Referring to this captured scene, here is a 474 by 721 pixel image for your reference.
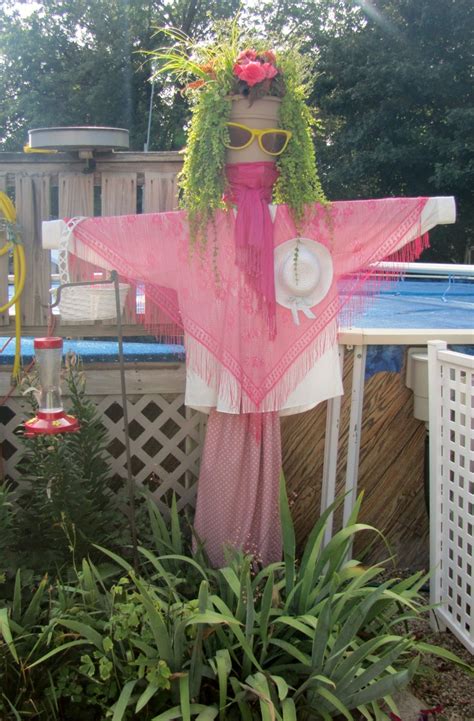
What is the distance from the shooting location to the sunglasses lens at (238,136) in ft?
8.63

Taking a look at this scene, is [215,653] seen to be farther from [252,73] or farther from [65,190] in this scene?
[65,190]

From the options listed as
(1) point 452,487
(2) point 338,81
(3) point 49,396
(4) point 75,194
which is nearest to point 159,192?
(4) point 75,194

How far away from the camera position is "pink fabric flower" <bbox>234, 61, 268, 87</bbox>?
2549 mm

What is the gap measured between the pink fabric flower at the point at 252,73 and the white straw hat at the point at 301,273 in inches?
23.4

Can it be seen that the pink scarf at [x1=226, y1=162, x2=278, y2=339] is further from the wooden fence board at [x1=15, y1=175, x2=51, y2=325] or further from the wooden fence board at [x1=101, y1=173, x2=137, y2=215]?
the wooden fence board at [x1=15, y1=175, x2=51, y2=325]

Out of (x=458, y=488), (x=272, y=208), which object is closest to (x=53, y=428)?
(x=272, y=208)

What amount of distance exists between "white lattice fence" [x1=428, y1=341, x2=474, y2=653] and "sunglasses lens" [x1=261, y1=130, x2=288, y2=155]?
0.99 metres

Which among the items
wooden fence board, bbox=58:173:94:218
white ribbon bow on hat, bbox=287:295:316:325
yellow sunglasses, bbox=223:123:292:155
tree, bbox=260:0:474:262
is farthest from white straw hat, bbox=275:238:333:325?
tree, bbox=260:0:474:262

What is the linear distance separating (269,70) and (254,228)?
571mm

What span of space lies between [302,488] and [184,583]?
0.95m

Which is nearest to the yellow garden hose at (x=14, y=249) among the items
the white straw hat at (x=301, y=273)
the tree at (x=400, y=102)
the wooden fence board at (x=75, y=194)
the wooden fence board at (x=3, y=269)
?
the wooden fence board at (x=3, y=269)

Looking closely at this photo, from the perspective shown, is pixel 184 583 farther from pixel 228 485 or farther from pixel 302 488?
pixel 302 488

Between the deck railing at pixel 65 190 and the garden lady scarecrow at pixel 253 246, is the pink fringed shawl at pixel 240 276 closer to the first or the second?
the garden lady scarecrow at pixel 253 246

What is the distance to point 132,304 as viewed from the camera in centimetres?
302
